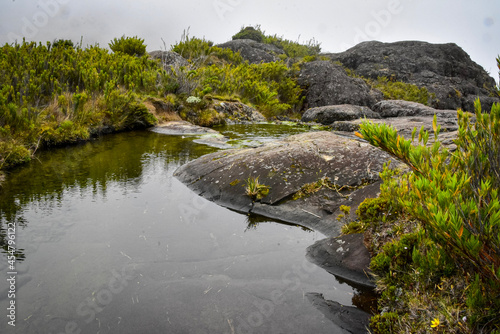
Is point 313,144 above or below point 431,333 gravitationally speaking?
above

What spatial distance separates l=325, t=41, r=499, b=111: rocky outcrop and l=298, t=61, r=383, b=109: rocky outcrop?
7.19 metres

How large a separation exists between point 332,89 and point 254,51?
390 inches

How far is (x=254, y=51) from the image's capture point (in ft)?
94.6

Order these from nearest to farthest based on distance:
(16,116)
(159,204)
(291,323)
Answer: (291,323) < (159,204) < (16,116)

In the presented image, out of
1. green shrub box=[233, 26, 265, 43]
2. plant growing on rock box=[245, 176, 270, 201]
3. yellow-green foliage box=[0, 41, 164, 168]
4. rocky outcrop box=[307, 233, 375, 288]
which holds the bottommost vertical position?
rocky outcrop box=[307, 233, 375, 288]

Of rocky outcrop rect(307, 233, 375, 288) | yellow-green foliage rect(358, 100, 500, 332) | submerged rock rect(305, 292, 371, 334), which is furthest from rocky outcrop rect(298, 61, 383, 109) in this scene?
yellow-green foliage rect(358, 100, 500, 332)

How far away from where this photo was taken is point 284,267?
345 cm

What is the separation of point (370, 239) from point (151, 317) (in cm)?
231

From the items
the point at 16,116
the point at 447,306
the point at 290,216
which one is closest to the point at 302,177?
the point at 290,216

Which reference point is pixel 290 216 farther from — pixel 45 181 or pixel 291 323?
pixel 45 181

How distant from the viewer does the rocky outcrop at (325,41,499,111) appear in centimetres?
2684

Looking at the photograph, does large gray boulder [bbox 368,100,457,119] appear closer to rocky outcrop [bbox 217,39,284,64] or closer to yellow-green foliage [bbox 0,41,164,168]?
yellow-green foliage [bbox 0,41,164,168]

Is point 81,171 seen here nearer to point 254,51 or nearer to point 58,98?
point 58,98

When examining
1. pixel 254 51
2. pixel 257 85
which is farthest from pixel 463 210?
pixel 254 51
